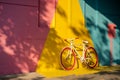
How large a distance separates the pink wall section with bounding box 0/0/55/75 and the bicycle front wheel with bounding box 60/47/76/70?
40.3 inches

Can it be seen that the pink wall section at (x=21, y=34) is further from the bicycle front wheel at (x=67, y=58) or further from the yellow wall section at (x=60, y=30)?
the bicycle front wheel at (x=67, y=58)

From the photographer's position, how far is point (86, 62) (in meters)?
11.2

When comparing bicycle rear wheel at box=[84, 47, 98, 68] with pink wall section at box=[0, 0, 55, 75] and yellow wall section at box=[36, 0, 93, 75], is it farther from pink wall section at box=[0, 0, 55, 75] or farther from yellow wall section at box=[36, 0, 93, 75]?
pink wall section at box=[0, 0, 55, 75]

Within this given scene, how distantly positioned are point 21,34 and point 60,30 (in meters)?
1.72

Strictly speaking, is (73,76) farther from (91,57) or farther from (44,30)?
(91,57)

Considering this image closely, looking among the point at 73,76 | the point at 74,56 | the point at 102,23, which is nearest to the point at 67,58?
the point at 74,56

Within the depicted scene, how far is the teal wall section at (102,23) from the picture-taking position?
11578 millimetres

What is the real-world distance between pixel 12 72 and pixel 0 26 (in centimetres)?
160

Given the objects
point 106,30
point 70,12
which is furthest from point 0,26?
point 106,30

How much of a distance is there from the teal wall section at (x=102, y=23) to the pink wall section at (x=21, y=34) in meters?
1.98

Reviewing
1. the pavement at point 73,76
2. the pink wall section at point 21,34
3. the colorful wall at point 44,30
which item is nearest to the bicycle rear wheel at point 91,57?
the colorful wall at point 44,30

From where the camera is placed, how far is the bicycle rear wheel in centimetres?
1133

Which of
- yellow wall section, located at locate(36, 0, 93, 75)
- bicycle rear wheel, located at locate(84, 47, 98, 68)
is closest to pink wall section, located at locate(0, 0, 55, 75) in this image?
yellow wall section, located at locate(36, 0, 93, 75)

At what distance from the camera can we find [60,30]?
1062 cm
